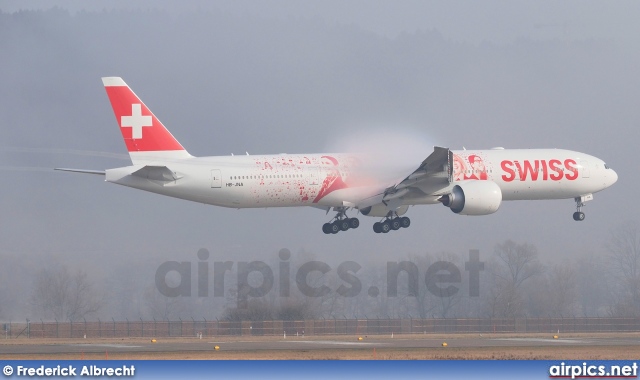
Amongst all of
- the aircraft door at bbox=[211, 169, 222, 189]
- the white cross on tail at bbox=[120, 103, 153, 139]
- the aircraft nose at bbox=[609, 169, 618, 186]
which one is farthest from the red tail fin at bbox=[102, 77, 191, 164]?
the aircraft nose at bbox=[609, 169, 618, 186]

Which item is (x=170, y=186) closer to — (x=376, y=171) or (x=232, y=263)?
(x=376, y=171)

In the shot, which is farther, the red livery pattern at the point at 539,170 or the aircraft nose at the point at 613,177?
the aircraft nose at the point at 613,177

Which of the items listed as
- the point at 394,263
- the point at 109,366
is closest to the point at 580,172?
the point at 394,263

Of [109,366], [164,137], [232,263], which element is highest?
[164,137]

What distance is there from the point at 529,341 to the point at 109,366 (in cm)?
3107

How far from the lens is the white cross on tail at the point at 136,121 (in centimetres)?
7681

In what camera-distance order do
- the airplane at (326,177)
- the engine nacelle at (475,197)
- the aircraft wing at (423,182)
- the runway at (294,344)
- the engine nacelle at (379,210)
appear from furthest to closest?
the engine nacelle at (379,210) < the engine nacelle at (475,197) < the aircraft wing at (423,182) < the airplane at (326,177) < the runway at (294,344)

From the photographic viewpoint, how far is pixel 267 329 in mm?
86125

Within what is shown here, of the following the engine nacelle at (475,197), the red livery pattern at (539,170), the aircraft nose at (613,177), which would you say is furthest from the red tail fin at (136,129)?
the aircraft nose at (613,177)

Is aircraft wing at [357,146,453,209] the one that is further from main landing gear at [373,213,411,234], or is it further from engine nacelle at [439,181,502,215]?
main landing gear at [373,213,411,234]

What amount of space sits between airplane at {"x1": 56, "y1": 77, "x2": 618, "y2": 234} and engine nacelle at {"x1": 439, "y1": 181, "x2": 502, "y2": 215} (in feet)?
0.22

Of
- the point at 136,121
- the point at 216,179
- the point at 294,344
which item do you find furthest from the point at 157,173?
the point at 294,344

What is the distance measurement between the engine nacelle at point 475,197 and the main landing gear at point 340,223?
8232mm

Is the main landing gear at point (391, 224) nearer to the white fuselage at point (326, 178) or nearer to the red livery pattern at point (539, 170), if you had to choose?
the white fuselage at point (326, 178)
